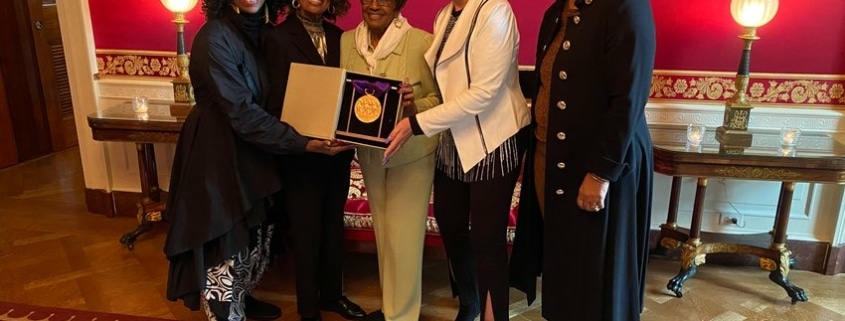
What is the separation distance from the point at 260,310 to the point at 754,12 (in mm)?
2248

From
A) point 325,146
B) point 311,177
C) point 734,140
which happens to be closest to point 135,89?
point 311,177

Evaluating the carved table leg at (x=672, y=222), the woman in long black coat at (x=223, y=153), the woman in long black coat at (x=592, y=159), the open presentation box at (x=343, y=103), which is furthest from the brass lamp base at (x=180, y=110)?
the carved table leg at (x=672, y=222)

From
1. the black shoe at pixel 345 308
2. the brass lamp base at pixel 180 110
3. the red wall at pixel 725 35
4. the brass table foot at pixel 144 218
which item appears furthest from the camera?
the brass table foot at pixel 144 218

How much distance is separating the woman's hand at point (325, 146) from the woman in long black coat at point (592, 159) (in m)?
0.59

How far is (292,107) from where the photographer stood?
6.43 ft

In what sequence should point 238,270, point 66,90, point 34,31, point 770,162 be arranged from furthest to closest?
point 66,90 < point 34,31 < point 770,162 < point 238,270

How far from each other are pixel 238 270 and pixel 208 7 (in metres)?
0.89

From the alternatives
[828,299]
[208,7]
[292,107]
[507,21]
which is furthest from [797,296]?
[208,7]

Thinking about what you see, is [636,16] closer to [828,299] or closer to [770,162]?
[770,162]

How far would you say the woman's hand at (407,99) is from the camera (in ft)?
6.11

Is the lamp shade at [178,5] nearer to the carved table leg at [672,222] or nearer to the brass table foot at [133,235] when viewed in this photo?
the brass table foot at [133,235]

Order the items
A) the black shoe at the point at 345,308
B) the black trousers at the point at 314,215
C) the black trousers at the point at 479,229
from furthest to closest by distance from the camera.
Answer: the black shoe at the point at 345,308 → the black trousers at the point at 314,215 → the black trousers at the point at 479,229

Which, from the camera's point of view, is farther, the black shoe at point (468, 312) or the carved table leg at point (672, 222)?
the carved table leg at point (672, 222)

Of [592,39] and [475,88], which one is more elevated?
[592,39]
